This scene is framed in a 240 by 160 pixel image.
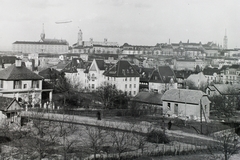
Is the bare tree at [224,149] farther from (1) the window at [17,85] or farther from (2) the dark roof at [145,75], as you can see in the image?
(2) the dark roof at [145,75]

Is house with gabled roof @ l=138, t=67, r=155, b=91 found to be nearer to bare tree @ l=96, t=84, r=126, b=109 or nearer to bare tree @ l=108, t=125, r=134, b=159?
Result: bare tree @ l=96, t=84, r=126, b=109

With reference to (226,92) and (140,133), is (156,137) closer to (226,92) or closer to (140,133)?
(140,133)

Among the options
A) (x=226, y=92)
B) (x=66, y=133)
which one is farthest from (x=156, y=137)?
(x=226, y=92)

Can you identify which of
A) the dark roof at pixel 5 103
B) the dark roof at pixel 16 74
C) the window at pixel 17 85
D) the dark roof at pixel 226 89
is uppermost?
the dark roof at pixel 16 74

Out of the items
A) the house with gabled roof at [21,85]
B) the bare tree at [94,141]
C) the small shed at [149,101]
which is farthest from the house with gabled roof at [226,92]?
the bare tree at [94,141]

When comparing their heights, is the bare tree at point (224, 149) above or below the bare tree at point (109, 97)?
below

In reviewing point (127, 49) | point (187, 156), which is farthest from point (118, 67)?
point (127, 49)

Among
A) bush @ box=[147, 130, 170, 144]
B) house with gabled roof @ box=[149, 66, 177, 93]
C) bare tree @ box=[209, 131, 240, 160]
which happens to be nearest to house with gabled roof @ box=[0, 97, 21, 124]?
bush @ box=[147, 130, 170, 144]
